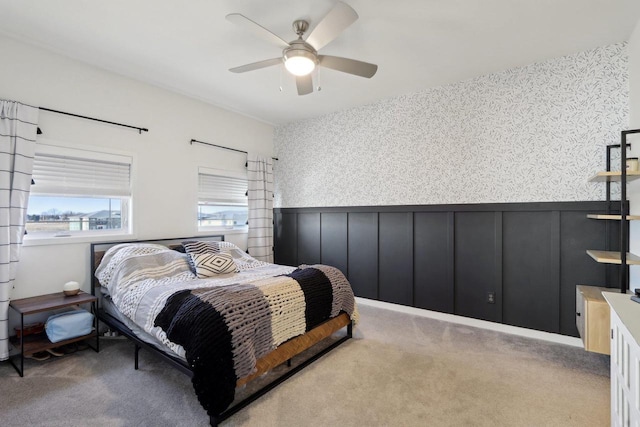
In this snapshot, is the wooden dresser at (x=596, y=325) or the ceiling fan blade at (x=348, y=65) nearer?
the wooden dresser at (x=596, y=325)

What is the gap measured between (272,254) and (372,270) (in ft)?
5.36

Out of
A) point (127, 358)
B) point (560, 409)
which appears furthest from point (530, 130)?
point (127, 358)

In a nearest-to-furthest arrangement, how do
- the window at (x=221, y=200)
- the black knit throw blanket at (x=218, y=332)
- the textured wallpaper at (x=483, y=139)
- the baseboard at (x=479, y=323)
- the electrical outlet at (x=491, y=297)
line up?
the black knit throw blanket at (x=218, y=332) → the textured wallpaper at (x=483, y=139) → the baseboard at (x=479, y=323) → the electrical outlet at (x=491, y=297) → the window at (x=221, y=200)

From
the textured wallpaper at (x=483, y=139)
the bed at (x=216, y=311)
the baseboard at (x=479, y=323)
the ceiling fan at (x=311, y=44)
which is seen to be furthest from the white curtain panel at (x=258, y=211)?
the ceiling fan at (x=311, y=44)

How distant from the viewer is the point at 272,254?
483 cm

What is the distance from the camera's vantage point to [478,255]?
3.36 m

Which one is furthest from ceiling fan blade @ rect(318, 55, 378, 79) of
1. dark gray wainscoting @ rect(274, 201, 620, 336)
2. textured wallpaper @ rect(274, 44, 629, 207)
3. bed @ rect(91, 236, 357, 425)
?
dark gray wainscoting @ rect(274, 201, 620, 336)

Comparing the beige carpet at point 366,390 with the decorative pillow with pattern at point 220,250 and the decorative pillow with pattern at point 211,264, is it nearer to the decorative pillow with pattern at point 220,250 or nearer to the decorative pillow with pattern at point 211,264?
the decorative pillow with pattern at point 211,264

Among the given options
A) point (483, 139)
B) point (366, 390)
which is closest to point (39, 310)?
point (366, 390)

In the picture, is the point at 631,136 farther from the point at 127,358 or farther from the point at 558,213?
the point at 127,358

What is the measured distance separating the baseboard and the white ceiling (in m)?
2.69

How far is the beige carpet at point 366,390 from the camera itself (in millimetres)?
1855

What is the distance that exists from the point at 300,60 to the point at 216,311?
1.88 metres

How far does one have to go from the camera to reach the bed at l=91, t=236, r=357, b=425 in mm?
1784
